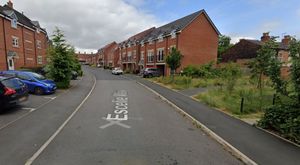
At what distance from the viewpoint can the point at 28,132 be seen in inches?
252

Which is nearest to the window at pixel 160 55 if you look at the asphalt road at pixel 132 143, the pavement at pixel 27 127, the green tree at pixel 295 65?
the pavement at pixel 27 127

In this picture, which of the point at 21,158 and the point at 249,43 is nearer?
the point at 21,158

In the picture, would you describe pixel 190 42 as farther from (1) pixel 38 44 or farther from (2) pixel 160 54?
(1) pixel 38 44

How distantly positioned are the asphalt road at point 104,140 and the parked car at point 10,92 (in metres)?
0.52

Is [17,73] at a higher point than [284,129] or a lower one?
higher

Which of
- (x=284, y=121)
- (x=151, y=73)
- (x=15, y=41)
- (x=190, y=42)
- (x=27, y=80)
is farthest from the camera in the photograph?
(x=151, y=73)

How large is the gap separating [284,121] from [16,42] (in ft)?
99.1

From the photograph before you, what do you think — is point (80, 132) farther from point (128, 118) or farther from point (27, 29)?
point (27, 29)

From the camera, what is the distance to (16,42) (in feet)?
86.3

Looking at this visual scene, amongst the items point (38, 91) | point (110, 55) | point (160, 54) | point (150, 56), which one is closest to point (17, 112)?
point (38, 91)

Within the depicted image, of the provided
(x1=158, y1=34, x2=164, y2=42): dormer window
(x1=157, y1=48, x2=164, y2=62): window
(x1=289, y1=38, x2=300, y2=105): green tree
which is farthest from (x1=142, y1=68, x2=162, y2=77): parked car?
(x1=289, y1=38, x2=300, y2=105): green tree

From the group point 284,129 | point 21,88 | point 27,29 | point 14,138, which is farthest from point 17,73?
point 27,29

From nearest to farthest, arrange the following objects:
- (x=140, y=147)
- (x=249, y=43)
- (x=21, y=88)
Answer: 1. (x=140, y=147)
2. (x=21, y=88)
3. (x=249, y=43)

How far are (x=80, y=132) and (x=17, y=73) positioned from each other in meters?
10.6
